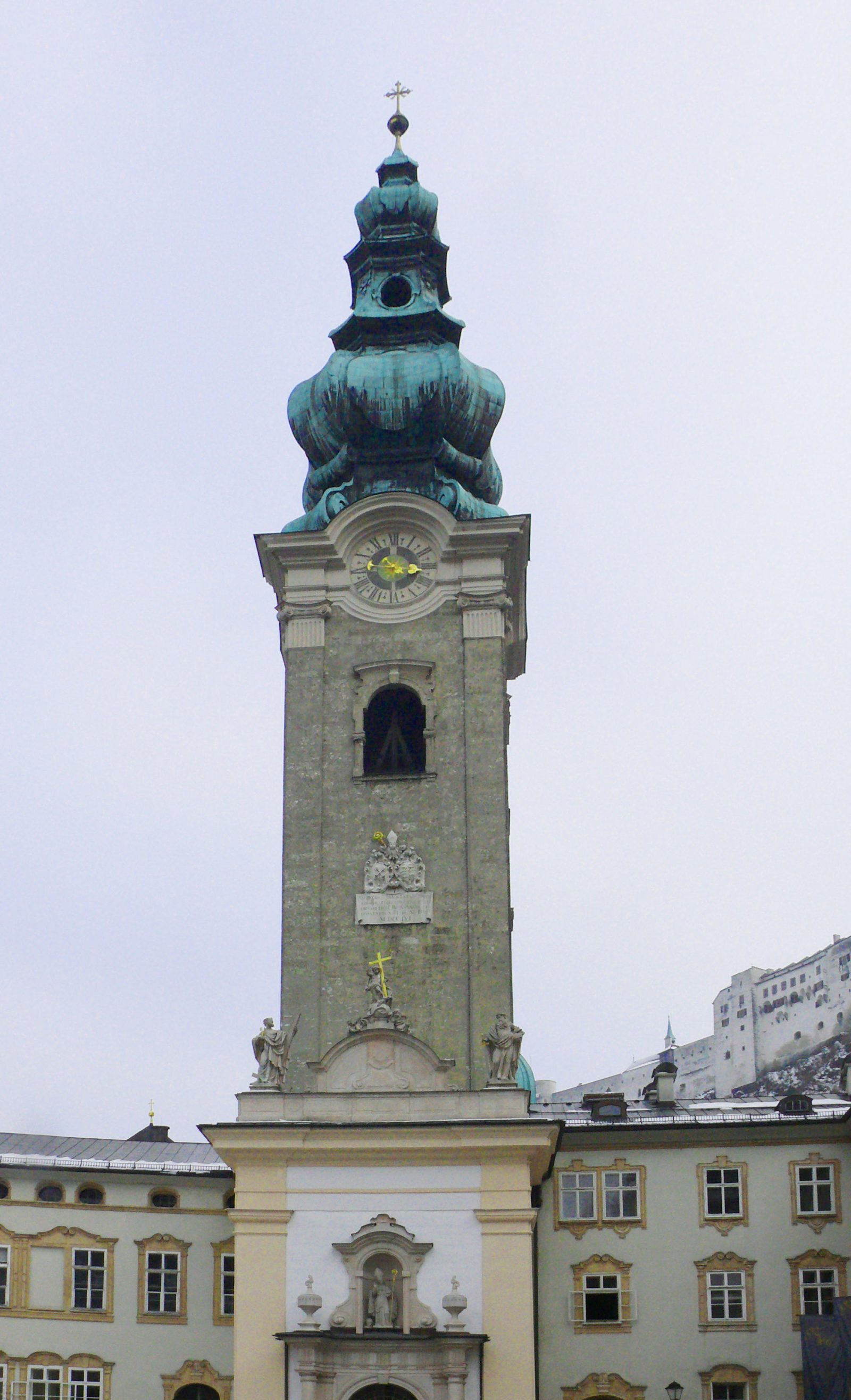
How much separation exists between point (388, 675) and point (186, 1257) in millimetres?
12054

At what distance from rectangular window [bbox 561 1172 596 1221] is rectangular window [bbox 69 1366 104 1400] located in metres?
9.32

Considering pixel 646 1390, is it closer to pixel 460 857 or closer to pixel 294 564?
pixel 460 857

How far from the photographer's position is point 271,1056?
31.9 m

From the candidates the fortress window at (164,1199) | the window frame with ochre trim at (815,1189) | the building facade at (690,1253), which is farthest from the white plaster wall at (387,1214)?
the window frame with ochre trim at (815,1189)

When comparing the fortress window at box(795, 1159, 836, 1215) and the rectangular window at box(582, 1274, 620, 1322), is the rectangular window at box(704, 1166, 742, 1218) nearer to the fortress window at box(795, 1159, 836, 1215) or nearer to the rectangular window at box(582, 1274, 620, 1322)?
the fortress window at box(795, 1159, 836, 1215)

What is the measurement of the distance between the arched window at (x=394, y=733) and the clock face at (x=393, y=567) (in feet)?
5.99

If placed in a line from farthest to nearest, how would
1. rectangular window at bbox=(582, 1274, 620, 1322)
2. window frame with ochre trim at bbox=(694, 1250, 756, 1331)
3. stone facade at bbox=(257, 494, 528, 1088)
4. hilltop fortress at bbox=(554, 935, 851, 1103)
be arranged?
hilltop fortress at bbox=(554, 935, 851, 1103) < rectangular window at bbox=(582, 1274, 620, 1322) < window frame with ochre trim at bbox=(694, 1250, 756, 1331) < stone facade at bbox=(257, 494, 528, 1088)

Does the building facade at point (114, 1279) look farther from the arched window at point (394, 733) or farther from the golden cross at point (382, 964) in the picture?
the arched window at point (394, 733)

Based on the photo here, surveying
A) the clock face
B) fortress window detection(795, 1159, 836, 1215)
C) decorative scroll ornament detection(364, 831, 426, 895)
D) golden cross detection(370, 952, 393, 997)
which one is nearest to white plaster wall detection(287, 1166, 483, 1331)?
golden cross detection(370, 952, 393, 997)

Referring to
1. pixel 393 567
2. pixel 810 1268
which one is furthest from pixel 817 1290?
pixel 393 567

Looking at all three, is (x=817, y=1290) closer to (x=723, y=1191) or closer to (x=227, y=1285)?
(x=723, y=1191)

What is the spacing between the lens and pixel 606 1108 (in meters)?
37.6

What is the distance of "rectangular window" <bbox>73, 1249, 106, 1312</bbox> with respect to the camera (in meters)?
36.0

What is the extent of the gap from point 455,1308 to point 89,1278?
940 centimetres
